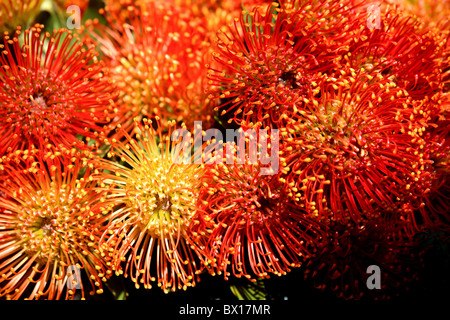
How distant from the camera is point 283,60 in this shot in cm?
69

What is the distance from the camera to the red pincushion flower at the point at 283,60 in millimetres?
683

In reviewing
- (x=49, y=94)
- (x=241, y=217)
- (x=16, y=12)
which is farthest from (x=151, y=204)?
(x=16, y=12)

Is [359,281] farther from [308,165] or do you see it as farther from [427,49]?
[427,49]

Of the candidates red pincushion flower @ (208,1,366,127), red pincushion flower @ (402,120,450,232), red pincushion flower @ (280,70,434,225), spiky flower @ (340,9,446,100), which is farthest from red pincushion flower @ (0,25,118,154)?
red pincushion flower @ (402,120,450,232)

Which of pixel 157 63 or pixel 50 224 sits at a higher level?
pixel 157 63

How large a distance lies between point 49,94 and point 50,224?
0.25 meters

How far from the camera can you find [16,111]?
27.3 inches

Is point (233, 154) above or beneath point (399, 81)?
beneath

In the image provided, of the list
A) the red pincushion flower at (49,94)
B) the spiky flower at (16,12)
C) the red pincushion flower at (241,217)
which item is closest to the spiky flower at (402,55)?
the red pincushion flower at (241,217)

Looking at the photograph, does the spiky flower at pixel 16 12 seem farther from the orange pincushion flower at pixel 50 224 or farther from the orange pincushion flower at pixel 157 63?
the orange pincushion flower at pixel 50 224

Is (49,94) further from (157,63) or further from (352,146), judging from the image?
(352,146)

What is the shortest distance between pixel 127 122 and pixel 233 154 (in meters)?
0.29

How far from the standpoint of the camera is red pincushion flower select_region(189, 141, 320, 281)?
2.28ft
